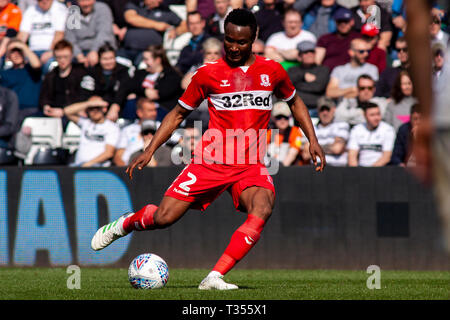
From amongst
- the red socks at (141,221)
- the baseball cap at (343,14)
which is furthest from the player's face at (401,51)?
the red socks at (141,221)

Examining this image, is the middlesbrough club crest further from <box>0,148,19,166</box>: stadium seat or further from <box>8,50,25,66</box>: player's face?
<box>8,50,25,66</box>: player's face

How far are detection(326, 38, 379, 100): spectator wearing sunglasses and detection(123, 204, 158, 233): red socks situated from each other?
6671 mm

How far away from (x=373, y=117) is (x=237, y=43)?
573 cm

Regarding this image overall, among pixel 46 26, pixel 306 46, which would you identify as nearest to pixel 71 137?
pixel 46 26

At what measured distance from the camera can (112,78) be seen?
1602 cm

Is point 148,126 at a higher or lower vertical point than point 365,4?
lower

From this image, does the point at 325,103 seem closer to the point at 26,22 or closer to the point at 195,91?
the point at 195,91

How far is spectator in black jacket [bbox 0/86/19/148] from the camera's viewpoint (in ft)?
49.7

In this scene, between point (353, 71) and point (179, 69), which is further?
point (179, 69)

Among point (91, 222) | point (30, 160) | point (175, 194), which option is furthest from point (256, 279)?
point (30, 160)

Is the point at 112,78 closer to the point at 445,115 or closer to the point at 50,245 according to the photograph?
the point at 50,245

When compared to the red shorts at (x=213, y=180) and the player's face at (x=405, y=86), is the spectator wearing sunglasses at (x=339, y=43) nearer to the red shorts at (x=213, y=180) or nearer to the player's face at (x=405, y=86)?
the player's face at (x=405, y=86)

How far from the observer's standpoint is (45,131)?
15.2 m

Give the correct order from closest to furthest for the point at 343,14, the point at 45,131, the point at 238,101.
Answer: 1. the point at 238,101
2. the point at 45,131
3. the point at 343,14
